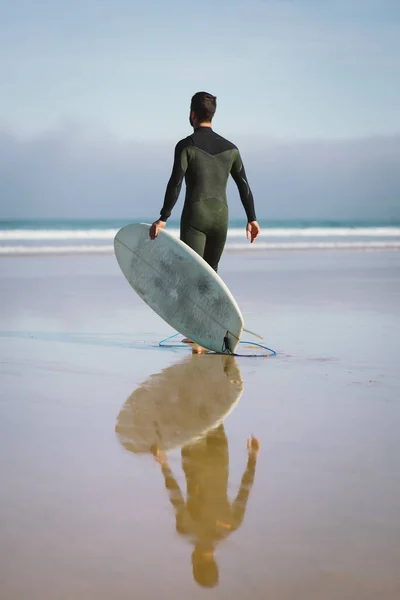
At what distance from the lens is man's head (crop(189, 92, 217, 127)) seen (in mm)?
4805

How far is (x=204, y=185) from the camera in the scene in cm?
495

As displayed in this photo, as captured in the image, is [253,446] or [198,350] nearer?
[253,446]

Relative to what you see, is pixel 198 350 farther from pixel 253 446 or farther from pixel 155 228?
pixel 253 446

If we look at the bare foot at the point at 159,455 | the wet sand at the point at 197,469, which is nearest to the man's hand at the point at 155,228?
the wet sand at the point at 197,469

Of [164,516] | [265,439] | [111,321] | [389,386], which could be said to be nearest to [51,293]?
[111,321]

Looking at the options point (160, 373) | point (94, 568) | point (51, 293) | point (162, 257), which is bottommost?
point (51, 293)

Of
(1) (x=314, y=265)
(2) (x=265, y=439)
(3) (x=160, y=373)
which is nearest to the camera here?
(2) (x=265, y=439)

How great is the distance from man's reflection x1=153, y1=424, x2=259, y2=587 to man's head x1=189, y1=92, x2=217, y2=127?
260 centimetres

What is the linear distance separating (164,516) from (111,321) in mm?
4273

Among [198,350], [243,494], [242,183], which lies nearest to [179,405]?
[243,494]

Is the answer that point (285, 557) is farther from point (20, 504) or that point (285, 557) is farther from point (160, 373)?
point (160, 373)

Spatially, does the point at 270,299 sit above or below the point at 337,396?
below

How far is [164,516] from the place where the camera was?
2057 mm

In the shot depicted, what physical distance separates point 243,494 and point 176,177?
9.58ft
